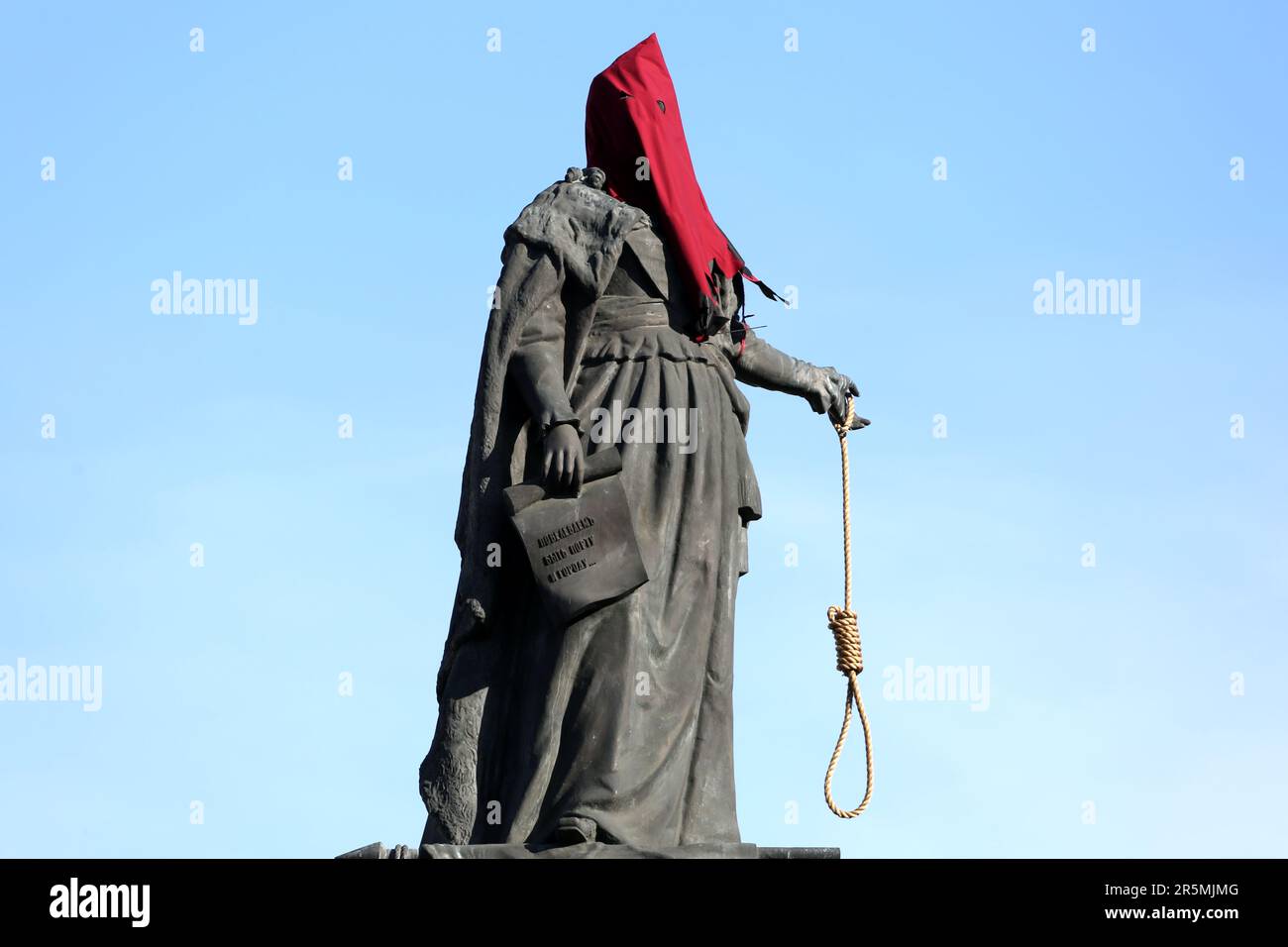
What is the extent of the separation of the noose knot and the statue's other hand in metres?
1.78

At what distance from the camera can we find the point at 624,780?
12945 millimetres

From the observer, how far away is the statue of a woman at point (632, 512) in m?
13.1

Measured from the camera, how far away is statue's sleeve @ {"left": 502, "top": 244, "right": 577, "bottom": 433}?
1338cm

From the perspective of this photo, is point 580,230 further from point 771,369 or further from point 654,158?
point 771,369

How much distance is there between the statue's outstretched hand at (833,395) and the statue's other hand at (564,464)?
6.60 ft

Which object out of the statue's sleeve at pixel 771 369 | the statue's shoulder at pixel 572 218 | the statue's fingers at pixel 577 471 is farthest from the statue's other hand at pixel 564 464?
the statue's sleeve at pixel 771 369

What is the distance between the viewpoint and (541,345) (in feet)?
44.7

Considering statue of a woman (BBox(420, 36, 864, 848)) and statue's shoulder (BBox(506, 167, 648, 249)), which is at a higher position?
statue's shoulder (BBox(506, 167, 648, 249))

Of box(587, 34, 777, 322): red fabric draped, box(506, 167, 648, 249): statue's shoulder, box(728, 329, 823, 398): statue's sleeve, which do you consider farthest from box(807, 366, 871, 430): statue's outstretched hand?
box(506, 167, 648, 249): statue's shoulder

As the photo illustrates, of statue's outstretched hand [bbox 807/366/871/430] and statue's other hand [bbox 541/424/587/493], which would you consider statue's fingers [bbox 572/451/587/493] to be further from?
statue's outstretched hand [bbox 807/366/871/430]

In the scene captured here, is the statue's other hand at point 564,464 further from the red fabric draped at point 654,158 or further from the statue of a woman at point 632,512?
the red fabric draped at point 654,158

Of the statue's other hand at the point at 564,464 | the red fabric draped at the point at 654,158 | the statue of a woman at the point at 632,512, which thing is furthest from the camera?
the red fabric draped at the point at 654,158
